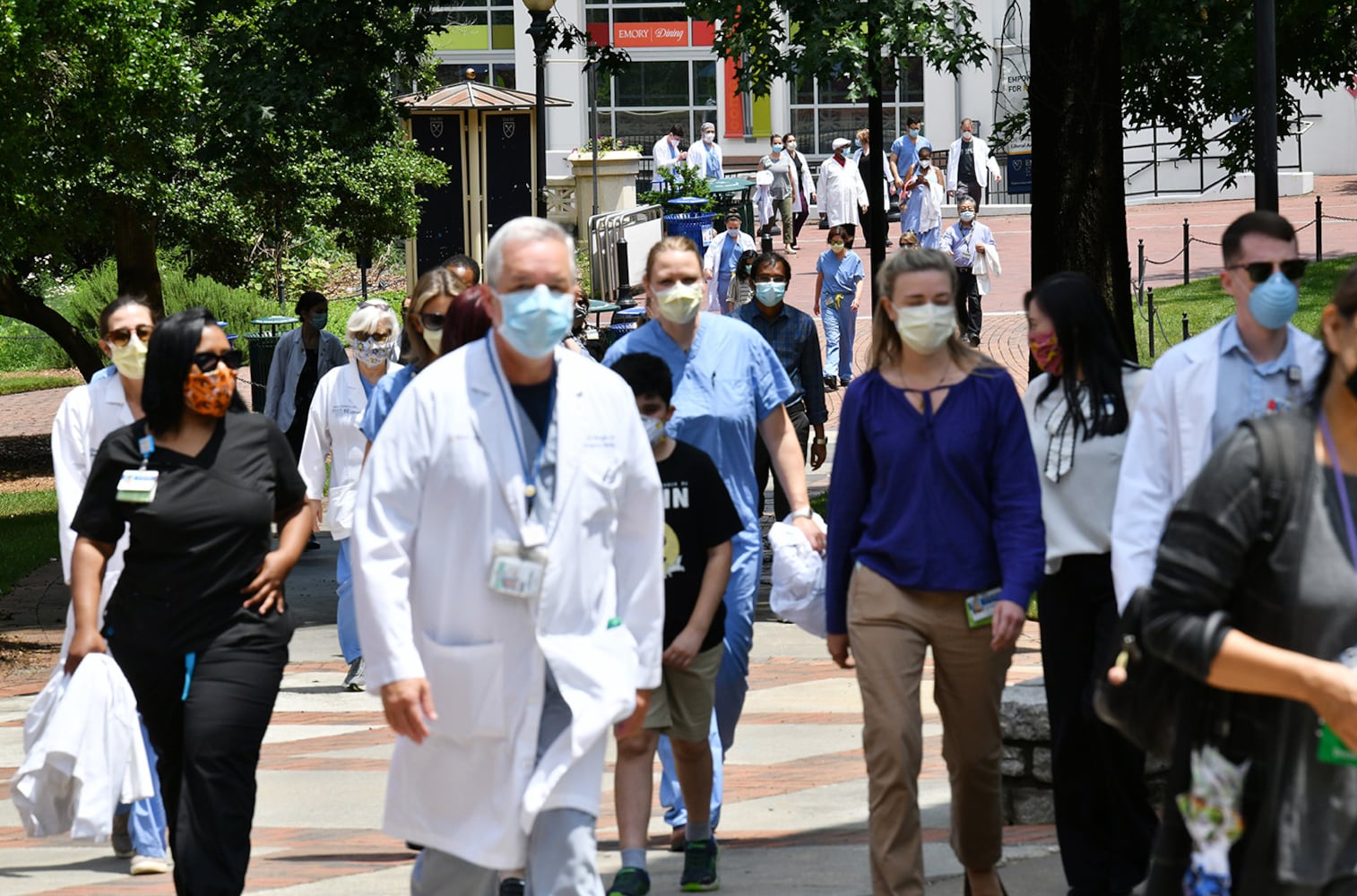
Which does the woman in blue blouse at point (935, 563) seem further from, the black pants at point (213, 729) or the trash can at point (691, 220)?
the trash can at point (691, 220)

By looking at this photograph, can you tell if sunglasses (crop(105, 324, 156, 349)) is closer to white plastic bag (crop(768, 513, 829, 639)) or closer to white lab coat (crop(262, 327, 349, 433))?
white plastic bag (crop(768, 513, 829, 639))

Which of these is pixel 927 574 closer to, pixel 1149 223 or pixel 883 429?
pixel 883 429

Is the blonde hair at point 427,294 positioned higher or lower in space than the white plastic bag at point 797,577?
higher

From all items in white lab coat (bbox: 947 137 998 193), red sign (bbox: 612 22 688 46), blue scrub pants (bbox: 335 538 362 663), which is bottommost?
blue scrub pants (bbox: 335 538 362 663)

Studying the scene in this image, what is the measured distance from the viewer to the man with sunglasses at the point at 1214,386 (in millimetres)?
4469

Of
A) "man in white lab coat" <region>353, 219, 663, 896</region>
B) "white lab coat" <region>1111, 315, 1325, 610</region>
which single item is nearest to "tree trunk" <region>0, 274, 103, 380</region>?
"man in white lab coat" <region>353, 219, 663, 896</region>

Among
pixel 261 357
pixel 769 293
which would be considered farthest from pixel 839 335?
pixel 769 293

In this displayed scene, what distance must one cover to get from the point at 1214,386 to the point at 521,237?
65.7 inches

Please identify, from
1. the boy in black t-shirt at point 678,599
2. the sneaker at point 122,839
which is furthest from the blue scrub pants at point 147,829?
the boy in black t-shirt at point 678,599

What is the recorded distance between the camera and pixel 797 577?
6.32m

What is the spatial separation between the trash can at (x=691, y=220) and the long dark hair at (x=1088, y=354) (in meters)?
21.9

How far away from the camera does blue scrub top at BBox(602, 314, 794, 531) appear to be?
21.3 feet

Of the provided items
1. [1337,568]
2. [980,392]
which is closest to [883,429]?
[980,392]

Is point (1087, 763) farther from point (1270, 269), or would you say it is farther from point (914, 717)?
point (1270, 269)
